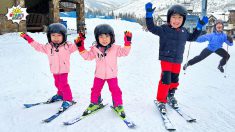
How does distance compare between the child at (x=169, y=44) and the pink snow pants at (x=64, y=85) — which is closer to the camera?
the child at (x=169, y=44)

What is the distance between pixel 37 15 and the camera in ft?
76.4

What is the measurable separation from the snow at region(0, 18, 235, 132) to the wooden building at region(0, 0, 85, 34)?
8186mm

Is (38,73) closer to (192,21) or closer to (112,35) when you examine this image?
(112,35)

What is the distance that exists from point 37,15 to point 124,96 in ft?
62.0

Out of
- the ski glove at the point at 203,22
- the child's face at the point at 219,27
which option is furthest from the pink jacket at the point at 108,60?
the child's face at the point at 219,27

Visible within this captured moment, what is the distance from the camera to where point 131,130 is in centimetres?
430

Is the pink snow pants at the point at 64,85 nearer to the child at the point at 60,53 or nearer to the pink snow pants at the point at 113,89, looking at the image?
the child at the point at 60,53

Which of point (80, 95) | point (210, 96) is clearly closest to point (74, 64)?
point (80, 95)

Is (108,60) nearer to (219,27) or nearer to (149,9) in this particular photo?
(149,9)

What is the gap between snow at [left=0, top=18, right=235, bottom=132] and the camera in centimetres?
454

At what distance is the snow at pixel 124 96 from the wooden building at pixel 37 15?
26.9 ft

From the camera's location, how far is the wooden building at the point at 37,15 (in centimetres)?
1833

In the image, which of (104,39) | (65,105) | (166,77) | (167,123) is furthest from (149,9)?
(65,105)

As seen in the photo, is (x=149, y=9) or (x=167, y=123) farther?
(x=149, y=9)
